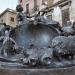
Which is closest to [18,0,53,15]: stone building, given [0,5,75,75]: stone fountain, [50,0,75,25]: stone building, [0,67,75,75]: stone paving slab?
[50,0,75,25]: stone building

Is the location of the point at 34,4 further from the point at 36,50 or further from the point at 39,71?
the point at 39,71

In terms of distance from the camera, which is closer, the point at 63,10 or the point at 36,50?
the point at 36,50

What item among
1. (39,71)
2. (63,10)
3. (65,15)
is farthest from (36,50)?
(63,10)

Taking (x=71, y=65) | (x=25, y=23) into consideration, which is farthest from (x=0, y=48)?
(x=71, y=65)

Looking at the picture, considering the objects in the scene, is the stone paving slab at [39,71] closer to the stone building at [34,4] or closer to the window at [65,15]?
the window at [65,15]

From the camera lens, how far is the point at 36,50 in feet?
19.2

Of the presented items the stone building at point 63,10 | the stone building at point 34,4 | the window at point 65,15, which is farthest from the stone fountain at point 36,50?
the stone building at point 34,4

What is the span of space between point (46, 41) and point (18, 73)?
75.6 inches

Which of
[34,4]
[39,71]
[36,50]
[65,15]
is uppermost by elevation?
[34,4]

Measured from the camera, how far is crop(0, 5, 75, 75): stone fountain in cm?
527

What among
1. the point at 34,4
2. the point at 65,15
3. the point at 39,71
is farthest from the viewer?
the point at 34,4

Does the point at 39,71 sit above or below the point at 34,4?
below

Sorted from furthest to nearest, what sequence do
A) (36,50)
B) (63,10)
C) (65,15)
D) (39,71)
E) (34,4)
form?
(34,4) → (63,10) → (65,15) → (36,50) → (39,71)

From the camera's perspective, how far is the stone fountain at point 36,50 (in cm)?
527
